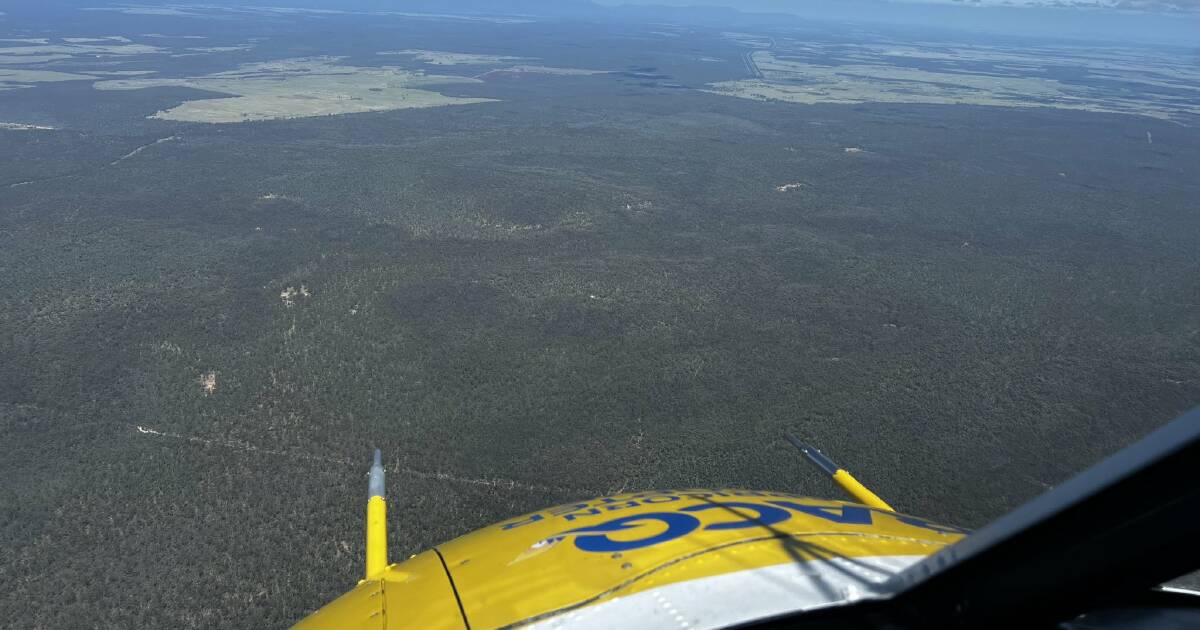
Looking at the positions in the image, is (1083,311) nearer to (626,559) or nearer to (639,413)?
(639,413)

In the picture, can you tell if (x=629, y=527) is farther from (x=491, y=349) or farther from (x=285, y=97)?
(x=285, y=97)

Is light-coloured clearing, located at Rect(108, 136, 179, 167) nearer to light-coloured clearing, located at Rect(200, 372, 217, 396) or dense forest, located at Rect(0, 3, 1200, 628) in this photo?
dense forest, located at Rect(0, 3, 1200, 628)

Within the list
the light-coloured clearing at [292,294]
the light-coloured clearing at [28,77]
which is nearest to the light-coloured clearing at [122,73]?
the light-coloured clearing at [28,77]

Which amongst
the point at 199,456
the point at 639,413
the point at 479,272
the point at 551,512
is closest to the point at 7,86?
the point at 479,272

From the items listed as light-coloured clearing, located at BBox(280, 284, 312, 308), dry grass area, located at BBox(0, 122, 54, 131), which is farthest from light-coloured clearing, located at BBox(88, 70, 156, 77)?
light-coloured clearing, located at BBox(280, 284, 312, 308)

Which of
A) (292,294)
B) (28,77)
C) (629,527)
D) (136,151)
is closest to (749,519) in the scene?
(629,527)
